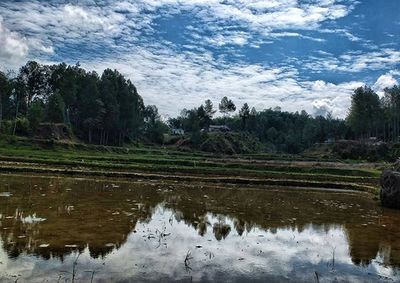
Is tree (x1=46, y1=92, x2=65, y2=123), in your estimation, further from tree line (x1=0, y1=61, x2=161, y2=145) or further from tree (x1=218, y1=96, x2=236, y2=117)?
tree (x1=218, y1=96, x2=236, y2=117)

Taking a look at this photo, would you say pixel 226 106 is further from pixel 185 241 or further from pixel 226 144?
pixel 185 241

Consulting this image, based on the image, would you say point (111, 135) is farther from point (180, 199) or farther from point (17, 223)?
point (17, 223)

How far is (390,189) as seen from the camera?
91.9 ft

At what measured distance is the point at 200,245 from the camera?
559 inches

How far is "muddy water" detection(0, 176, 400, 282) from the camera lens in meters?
10.8

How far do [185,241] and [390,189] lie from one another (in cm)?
1905

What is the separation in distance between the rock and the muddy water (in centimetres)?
188

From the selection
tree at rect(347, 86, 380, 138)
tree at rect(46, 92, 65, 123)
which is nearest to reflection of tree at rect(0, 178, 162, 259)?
tree at rect(46, 92, 65, 123)

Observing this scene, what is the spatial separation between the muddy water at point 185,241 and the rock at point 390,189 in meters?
1.88

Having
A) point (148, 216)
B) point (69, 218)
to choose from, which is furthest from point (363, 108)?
point (69, 218)

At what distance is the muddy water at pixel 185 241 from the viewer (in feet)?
35.5

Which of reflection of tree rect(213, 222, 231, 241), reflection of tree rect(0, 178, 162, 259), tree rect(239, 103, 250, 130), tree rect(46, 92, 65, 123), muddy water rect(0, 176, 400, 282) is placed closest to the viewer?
muddy water rect(0, 176, 400, 282)

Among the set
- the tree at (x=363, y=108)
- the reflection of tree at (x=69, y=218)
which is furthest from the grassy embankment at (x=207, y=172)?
the tree at (x=363, y=108)

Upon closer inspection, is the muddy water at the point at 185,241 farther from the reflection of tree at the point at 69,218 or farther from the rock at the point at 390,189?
the rock at the point at 390,189
